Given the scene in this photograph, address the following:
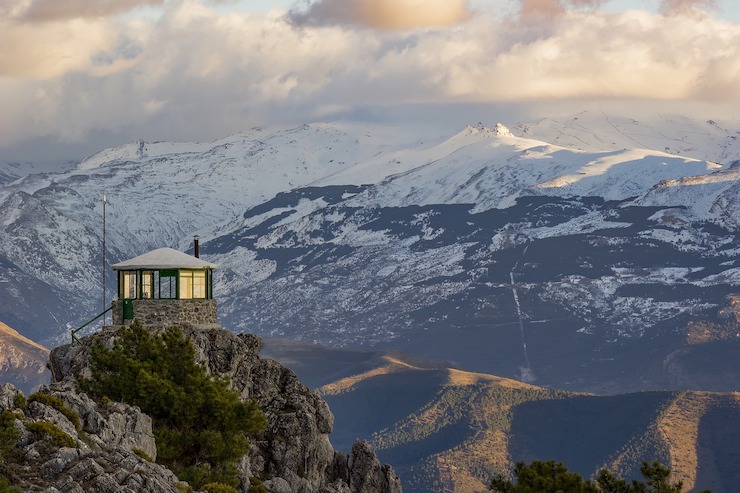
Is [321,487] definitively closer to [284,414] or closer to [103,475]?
[284,414]

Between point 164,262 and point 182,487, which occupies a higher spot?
point 164,262

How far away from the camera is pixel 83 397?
93.7m

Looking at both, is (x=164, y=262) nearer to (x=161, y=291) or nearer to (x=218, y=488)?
(x=161, y=291)

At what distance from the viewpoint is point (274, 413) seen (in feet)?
390

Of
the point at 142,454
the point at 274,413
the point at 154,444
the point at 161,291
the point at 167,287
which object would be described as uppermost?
the point at 167,287

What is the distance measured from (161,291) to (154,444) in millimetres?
20349

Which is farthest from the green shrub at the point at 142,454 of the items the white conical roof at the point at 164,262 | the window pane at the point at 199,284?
the window pane at the point at 199,284

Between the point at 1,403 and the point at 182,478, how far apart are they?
16.9 m

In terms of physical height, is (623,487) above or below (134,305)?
below

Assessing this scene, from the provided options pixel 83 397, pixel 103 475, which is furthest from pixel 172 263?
pixel 103 475

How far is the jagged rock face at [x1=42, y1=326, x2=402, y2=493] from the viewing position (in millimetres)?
113250

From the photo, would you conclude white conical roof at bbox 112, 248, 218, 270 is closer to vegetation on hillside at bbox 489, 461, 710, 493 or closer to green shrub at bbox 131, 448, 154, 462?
green shrub at bbox 131, 448, 154, 462

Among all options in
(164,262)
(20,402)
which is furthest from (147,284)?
(20,402)

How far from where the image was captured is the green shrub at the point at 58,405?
292 ft
